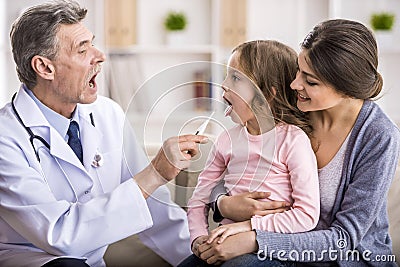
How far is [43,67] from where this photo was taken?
1.56m

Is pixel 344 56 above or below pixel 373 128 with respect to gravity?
above

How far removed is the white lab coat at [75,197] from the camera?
1411mm

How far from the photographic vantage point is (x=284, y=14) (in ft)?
12.7

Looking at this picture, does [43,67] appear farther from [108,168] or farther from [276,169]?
A: [276,169]

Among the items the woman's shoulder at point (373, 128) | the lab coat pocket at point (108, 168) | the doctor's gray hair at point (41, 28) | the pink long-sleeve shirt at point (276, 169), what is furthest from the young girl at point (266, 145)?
the doctor's gray hair at point (41, 28)

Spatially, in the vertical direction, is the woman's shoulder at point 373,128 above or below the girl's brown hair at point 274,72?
below

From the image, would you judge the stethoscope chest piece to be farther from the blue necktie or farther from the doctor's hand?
the doctor's hand

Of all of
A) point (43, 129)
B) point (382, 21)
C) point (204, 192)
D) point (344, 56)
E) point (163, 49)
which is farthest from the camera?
point (163, 49)

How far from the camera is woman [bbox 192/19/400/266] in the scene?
1343 mm

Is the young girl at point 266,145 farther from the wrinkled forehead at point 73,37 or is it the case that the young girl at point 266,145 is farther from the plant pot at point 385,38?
the plant pot at point 385,38

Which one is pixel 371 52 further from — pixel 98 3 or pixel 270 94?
pixel 98 3

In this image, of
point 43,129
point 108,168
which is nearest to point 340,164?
point 108,168

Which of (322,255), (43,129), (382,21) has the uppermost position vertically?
(382,21)

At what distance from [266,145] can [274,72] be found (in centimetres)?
15
